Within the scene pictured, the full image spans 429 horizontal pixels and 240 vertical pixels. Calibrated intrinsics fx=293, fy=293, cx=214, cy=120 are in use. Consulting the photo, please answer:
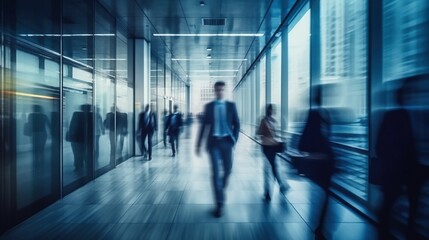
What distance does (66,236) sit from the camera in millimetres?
3539

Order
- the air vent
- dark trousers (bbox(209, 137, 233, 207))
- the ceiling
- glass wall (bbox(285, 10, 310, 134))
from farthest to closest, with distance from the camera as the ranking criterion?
the air vent → glass wall (bbox(285, 10, 310, 134)) → the ceiling → dark trousers (bbox(209, 137, 233, 207))

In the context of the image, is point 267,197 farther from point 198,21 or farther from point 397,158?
point 198,21

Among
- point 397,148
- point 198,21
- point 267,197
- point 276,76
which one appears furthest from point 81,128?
point 276,76

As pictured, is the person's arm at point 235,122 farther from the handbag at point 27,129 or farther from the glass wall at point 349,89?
the handbag at point 27,129

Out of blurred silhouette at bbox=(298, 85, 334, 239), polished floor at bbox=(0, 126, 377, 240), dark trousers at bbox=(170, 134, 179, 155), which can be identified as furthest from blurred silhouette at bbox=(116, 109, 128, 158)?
blurred silhouette at bbox=(298, 85, 334, 239)

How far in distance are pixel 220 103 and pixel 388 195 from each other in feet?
8.07

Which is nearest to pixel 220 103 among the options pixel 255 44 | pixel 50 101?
pixel 50 101

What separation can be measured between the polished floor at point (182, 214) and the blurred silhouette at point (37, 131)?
848mm

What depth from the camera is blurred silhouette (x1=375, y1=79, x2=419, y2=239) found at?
8.75 feet

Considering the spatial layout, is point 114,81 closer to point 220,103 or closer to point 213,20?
point 213,20

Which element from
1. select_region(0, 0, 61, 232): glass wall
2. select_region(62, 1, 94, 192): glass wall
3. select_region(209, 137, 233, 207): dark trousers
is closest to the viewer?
select_region(0, 0, 61, 232): glass wall

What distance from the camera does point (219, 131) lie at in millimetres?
4363

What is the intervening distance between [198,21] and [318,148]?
6576 mm

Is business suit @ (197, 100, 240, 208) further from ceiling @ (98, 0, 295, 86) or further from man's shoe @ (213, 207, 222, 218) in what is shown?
ceiling @ (98, 0, 295, 86)
